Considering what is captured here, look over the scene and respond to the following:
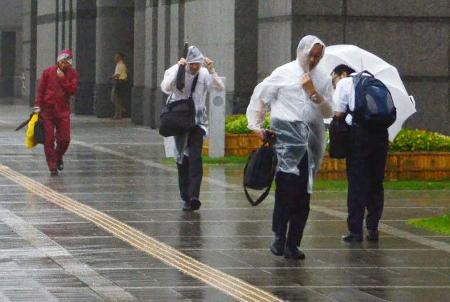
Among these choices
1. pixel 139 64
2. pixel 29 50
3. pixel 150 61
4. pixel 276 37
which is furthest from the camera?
pixel 29 50

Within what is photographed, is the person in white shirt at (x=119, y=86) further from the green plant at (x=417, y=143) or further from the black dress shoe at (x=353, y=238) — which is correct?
the black dress shoe at (x=353, y=238)

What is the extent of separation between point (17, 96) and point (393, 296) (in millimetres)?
52789

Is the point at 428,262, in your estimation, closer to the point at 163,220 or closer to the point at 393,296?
the point at 393,296

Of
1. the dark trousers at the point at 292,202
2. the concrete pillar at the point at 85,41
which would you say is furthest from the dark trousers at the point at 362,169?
the concrete pillar at the point at 85,41

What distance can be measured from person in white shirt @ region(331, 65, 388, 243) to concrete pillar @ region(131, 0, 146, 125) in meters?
23.2

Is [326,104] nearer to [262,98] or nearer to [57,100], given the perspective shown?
[262,98]

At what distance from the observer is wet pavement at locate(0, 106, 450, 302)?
Answer: 36.6 feet

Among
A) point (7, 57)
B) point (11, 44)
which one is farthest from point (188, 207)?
point (11, 44)

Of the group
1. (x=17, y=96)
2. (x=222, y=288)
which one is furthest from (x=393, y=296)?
(x=17, y=96)

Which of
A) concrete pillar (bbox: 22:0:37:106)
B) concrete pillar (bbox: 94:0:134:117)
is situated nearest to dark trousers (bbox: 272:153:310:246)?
concrete pillar (bbox: 94:0:134:117)

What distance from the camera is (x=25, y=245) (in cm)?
1354

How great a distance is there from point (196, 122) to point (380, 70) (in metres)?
3.17

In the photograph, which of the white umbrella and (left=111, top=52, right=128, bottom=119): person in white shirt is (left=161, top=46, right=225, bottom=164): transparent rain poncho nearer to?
the white umbrella

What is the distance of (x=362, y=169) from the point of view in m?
14.3
